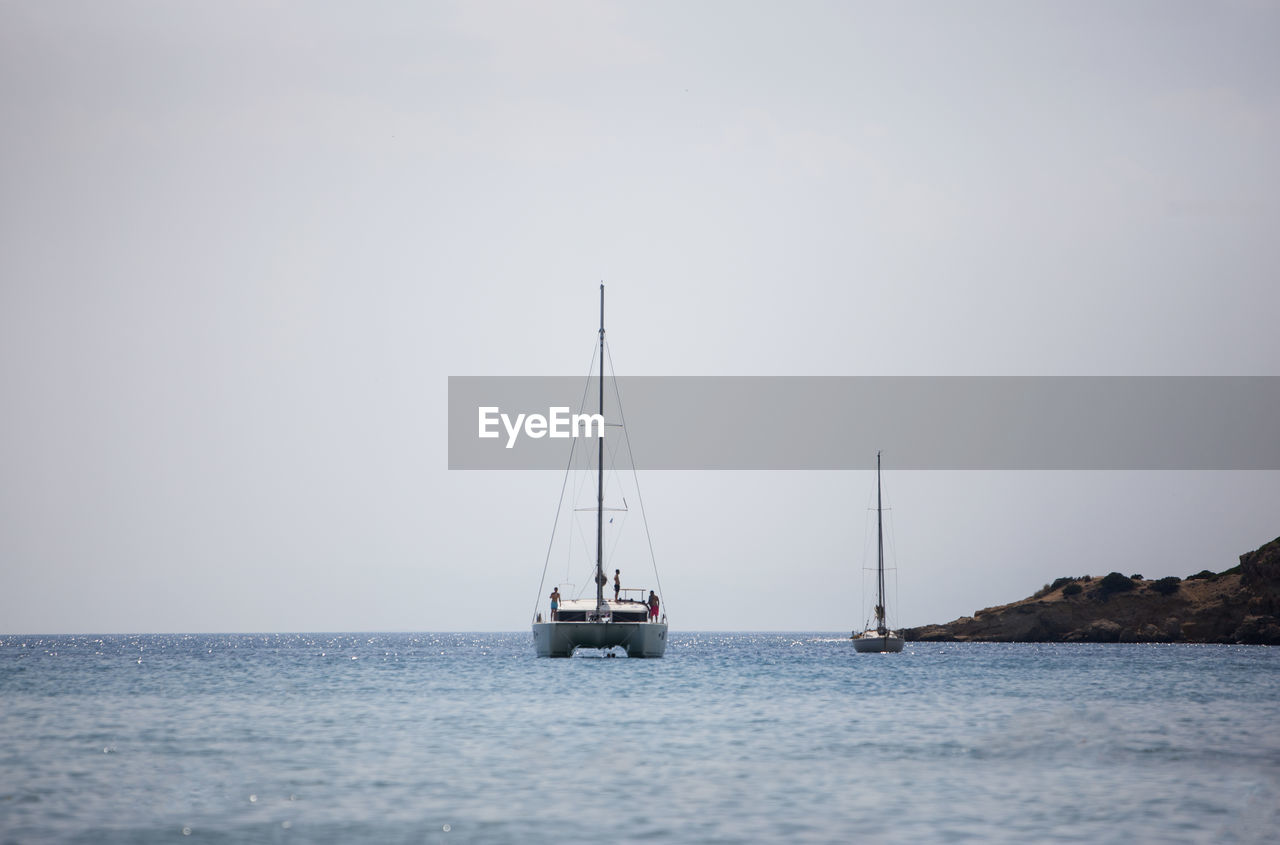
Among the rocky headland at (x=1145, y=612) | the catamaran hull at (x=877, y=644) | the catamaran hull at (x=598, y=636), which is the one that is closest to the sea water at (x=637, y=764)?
the catamaran hull at (x=598, y=636)

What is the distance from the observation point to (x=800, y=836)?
1983 cm

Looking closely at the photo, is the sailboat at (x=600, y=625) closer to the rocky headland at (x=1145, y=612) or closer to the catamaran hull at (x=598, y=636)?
the catamaran hull at (x=598, y=636)

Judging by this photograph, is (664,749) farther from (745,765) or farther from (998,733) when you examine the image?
(998,733)

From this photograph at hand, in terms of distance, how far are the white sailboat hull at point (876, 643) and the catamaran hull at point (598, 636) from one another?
139 ft

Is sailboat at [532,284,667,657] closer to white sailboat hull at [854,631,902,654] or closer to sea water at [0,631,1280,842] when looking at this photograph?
sea water at [0,631,1280,842]

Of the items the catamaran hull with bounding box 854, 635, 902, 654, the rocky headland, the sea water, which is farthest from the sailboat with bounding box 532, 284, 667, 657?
the rocky headland

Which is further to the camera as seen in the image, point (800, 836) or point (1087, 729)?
point (1087, 729)

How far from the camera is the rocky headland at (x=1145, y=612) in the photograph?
473 ft

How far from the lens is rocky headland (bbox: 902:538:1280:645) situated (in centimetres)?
14425

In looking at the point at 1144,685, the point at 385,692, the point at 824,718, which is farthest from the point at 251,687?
the point at 1144,685

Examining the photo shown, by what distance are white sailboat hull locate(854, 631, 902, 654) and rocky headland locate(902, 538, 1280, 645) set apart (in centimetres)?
4727

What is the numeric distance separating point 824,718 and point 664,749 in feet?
34.6

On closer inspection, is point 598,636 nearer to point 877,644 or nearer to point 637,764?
point 637,764

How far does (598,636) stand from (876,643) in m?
48.8
